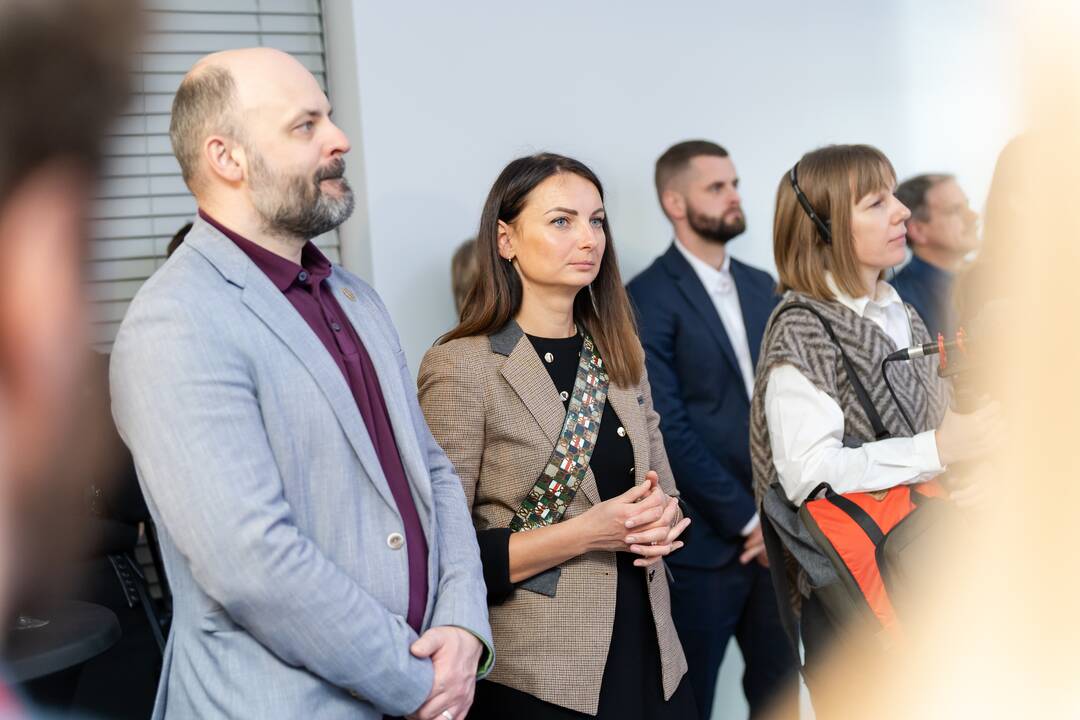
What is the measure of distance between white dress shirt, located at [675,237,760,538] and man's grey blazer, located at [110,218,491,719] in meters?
1.87

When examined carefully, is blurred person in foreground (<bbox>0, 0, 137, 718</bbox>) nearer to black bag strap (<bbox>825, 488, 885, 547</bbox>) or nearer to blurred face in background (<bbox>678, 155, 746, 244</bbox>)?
black bag strap (<bbox>825, 488, 885, 547</bbox>)

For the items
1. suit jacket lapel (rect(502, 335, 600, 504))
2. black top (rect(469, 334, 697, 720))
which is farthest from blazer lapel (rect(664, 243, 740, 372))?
suit jacket lapel (rect(502, 335, 600, 504))

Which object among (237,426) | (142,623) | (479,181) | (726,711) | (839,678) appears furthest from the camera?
(726,711)

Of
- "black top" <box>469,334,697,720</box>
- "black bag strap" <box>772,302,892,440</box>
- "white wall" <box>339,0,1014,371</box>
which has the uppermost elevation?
"white wall" <box>339,0,1014,371</box>

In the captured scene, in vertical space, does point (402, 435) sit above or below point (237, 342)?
below

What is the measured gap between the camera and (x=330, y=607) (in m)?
1.22

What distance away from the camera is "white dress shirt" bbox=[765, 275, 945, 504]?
1.87 meters

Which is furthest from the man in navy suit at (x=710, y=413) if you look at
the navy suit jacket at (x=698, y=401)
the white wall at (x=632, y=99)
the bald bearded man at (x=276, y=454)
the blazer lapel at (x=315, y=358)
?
the blazer lapel at (x=315, y=358)

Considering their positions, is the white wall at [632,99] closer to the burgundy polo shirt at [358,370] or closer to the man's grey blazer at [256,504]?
the burgundy polo shirt at [358,370]

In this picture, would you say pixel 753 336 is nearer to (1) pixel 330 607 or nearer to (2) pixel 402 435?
(2) pixel 402 435

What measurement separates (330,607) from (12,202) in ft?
2.68

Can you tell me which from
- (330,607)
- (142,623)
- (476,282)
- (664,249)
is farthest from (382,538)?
(664,249)

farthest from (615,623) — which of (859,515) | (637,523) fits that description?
(859,515)

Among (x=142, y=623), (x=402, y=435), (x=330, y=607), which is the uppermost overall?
(x=402, y=435)
